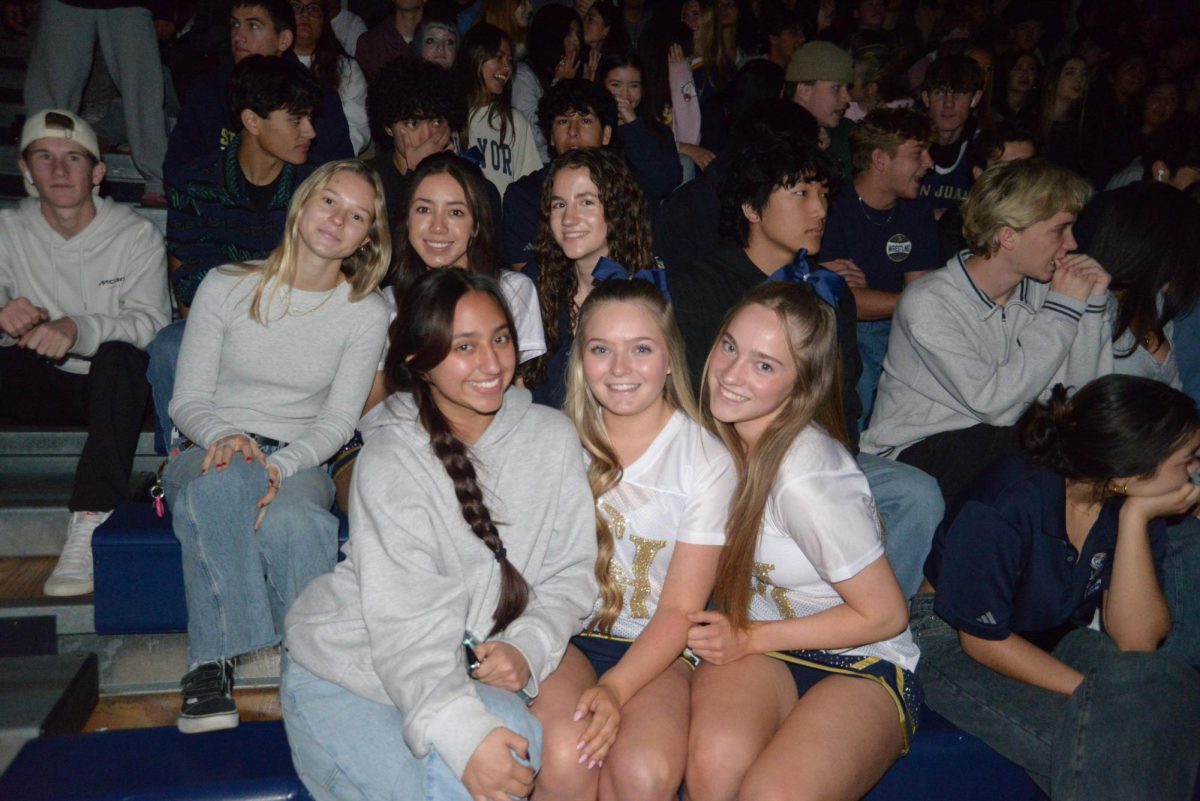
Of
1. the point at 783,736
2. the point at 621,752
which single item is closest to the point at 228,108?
the point at 621,752

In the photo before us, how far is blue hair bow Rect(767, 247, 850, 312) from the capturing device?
220 cm

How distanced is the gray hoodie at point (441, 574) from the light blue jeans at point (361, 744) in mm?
40

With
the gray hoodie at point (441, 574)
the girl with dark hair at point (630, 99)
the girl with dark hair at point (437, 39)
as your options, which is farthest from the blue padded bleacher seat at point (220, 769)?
the girl with dark hair at point (437, 39)

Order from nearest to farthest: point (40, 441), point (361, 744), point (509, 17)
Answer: point (361, 744) → point (40, 441) → point (509, 17)

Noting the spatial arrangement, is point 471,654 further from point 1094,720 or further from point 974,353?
point 974,353

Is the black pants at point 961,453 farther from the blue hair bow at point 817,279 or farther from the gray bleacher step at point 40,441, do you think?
the gray bleacher step at point 40,441

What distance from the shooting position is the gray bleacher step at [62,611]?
2.53 meters

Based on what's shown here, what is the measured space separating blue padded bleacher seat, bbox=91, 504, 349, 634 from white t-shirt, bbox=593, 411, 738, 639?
0.89 meters

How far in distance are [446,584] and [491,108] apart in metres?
2.70

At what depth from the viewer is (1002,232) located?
2715 millimetres

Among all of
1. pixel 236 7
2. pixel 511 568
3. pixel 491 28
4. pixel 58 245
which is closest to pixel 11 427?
pixel 58 245

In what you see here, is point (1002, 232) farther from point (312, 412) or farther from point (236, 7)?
point (236, 7)

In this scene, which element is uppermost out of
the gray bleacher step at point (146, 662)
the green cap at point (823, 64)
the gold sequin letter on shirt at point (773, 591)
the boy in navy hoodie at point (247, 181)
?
the green cap at point (823, 64)

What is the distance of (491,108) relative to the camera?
393 centimetres
